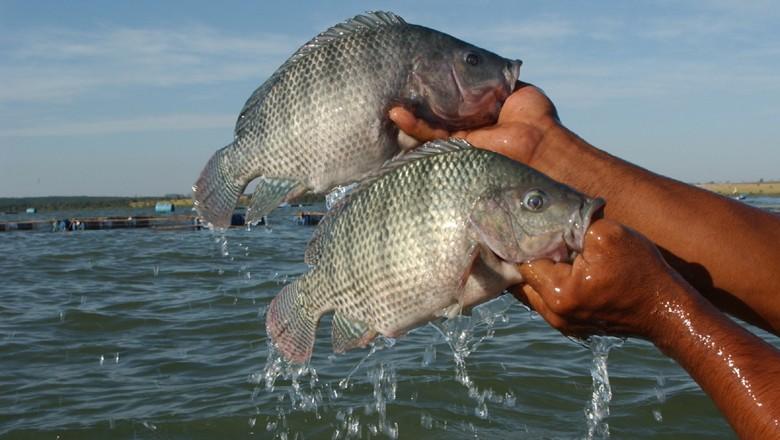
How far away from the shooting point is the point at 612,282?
8.22 feet

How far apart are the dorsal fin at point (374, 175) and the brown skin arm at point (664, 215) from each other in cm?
39

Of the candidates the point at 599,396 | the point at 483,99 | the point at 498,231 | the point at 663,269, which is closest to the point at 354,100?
the point at 483,99

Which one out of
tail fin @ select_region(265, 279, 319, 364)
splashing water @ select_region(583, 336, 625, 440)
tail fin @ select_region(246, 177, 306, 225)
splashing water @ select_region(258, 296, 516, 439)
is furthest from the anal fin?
splashing water @ select_region(583, 336, 625, 440)

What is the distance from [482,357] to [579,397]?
1.65 m

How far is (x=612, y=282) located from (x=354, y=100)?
1.11 m

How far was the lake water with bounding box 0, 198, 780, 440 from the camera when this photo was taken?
7.19 metres

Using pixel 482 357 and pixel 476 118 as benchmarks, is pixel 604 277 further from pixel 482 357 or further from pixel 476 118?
pixel 482 357

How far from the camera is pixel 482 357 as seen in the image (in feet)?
30.7

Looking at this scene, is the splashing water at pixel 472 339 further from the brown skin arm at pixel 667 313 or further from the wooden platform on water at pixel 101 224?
the wooden platform on water at pixel 101 224

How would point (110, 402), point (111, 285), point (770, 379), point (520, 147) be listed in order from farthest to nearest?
1. point (111, 285)
2. point (110, 402)
3. point (520, 147)
4. point (770, 379)

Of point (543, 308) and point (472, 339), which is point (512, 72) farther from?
point (472, 339)

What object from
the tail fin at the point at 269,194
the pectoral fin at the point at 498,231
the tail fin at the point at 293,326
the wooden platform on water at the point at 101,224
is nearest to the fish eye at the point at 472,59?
the pectoral fin at the point at 498,231

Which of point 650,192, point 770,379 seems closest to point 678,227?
point 650,192

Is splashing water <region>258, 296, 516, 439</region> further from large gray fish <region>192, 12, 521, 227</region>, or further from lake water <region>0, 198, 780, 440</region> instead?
large gray fish <region>192, 12, 521, 227</region>
